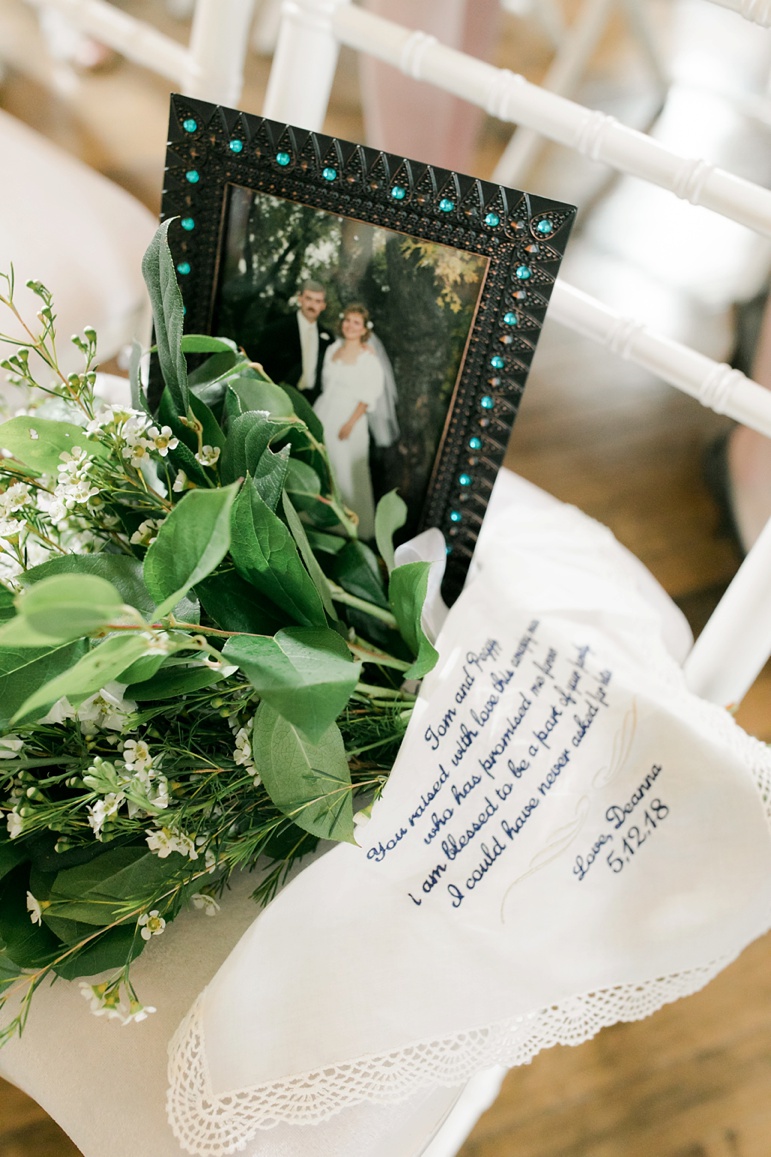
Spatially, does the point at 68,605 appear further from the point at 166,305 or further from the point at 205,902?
the point at 205,902

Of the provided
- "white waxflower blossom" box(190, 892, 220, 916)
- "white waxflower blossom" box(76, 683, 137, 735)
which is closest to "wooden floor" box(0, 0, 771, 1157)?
"white waxflower blossom" box(190, 892, 220, 916)

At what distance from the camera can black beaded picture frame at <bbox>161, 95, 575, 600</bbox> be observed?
0.50 m

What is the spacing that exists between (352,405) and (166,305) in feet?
0.58

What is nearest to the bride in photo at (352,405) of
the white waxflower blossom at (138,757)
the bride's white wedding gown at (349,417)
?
the bride's white wedding gown at (349,417)

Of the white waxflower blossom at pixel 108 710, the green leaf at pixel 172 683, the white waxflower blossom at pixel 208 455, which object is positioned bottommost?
the white waxflower blossom at pixel 108 710

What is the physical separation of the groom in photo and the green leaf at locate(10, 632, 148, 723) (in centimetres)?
29

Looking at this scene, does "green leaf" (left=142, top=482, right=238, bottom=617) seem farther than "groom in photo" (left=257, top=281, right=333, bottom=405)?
No

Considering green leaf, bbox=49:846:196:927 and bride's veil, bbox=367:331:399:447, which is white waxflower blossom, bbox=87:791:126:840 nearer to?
green leaf, bbox=49:846:196:927

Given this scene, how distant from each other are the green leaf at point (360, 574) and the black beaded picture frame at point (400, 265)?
0.07 metres

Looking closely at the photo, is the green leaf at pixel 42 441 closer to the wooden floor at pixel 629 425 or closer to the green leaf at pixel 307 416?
the green leaf at pixel 307 416

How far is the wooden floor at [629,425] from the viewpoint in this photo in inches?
37.0

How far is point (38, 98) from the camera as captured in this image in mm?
1781

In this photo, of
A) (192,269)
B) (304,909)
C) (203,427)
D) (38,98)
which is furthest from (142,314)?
(38,98)

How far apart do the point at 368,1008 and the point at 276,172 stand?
1.46 feet
